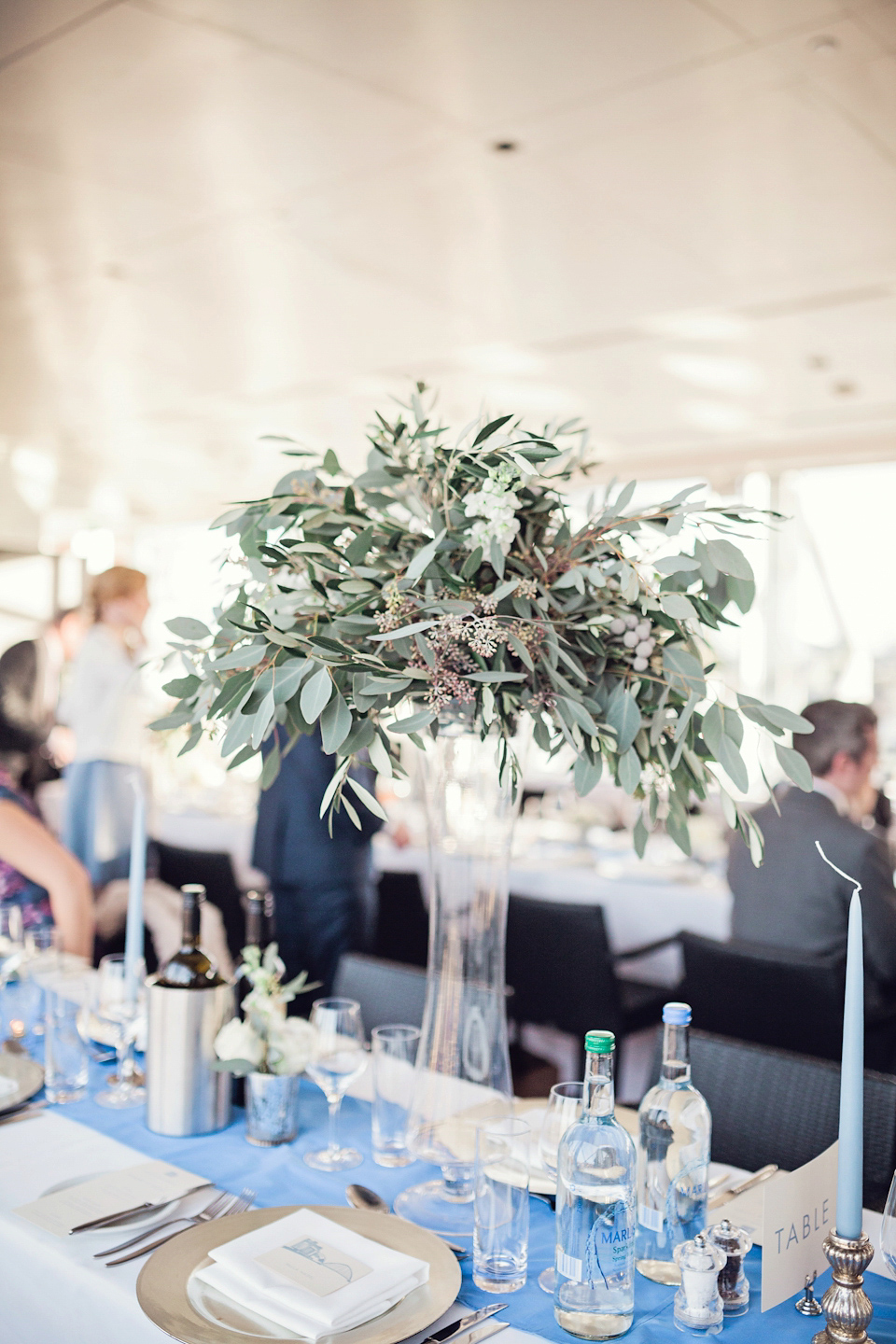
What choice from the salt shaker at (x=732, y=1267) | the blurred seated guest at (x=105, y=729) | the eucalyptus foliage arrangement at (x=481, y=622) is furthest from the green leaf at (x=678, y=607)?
the blurred seated guest at (x=105, y=729)

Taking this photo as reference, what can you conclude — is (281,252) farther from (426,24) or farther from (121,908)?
(121,908)

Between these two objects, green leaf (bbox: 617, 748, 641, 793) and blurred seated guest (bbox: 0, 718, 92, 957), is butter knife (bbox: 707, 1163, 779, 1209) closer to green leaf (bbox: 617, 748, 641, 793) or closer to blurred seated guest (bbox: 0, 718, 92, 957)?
green leaf (bbox: 617, 748, 641, 793)

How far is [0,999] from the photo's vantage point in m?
1.78

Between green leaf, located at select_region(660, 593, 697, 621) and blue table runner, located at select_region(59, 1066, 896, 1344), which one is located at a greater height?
green leaf, located at select_region(660, 593, 697, 621)

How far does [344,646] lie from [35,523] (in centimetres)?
928

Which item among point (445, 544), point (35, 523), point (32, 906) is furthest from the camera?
point (35, 523)

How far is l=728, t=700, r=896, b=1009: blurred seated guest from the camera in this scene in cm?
268

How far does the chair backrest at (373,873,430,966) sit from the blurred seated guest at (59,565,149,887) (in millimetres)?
1259

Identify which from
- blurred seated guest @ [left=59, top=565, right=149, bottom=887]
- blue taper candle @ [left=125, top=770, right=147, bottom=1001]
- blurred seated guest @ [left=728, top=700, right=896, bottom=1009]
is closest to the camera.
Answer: blue taper candle @ [left=125, top=770, right=147, bottom=1001]

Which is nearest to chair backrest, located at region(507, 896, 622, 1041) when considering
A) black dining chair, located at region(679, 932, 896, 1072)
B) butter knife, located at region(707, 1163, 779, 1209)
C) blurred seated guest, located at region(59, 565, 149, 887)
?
black dining chair, located at region(679, 932, 896, 1072)

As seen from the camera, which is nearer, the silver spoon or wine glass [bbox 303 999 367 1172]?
the silver spoon

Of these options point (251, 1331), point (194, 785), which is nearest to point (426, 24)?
point (251, 1331)

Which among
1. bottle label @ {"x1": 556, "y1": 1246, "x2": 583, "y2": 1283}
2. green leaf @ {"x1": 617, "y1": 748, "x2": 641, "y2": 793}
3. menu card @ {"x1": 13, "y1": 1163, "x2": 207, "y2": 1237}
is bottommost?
menu card @ {"x1": 13, "y1": 1163, "x2": 207, "y2": 1237}

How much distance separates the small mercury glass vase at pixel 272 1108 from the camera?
1378mm
